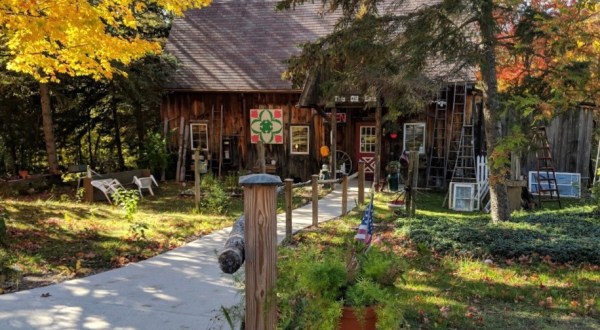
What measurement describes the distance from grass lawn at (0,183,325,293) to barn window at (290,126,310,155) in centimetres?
547

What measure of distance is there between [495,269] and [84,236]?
6.50 meters

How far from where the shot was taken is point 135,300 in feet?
17.1

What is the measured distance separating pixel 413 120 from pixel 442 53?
326 inches

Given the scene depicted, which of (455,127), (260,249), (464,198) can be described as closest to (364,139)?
(455,127)

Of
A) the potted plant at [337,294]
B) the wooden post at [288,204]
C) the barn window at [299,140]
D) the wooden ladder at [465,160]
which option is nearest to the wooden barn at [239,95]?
the barn window at [299,140]

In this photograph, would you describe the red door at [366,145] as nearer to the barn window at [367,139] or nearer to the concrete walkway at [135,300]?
the barn window at [367,139]

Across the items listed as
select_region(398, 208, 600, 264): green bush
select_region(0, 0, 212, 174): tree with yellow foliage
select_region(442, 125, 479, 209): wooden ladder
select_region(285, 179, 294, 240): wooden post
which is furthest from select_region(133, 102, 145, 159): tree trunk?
select_region(398, 208, 600, 264): green bush

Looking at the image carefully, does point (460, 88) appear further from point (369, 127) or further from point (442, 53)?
point (442, 53)

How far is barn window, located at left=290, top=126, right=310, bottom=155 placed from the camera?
1806 centimetres

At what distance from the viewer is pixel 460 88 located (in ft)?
52.5

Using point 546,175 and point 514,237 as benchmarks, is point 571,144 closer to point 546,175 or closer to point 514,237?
point 546,175

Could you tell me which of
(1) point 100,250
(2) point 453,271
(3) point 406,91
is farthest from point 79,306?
(3) point 406,91

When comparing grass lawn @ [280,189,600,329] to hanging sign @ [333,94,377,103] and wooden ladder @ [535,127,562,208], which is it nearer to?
wooden ladder @ [535,127,562,208]

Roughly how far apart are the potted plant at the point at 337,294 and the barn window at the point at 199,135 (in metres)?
16.1
